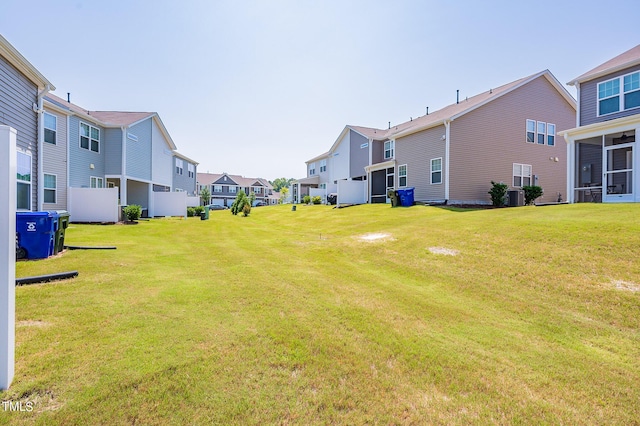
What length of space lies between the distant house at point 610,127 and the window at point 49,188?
86.5 feet

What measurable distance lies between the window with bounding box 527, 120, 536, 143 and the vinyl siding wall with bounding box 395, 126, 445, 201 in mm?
6657

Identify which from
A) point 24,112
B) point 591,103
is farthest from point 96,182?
point 591,103

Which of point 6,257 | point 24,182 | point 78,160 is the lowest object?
point 6,257

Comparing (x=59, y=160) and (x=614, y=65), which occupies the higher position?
(x=614, y=65)

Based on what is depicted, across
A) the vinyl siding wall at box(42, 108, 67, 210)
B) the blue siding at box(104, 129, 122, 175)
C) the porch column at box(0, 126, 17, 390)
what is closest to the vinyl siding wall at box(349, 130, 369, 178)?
the blue siding at box(104, 129, 122, 175)

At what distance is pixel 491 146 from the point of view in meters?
19.7

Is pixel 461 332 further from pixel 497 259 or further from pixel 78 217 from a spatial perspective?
pixel 78 217

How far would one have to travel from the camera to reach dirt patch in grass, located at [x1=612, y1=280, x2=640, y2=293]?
16.1ft

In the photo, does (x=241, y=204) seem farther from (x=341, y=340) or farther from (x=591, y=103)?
(x=341, y=340)

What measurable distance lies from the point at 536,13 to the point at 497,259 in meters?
12.4

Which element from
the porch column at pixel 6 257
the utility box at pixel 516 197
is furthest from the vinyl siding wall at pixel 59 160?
the utility box at pixel 516 197

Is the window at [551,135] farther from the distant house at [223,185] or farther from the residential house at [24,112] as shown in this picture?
the distant house at [223,185]

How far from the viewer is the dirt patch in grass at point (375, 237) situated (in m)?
10.1

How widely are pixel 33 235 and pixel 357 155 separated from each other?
27.4 metres
